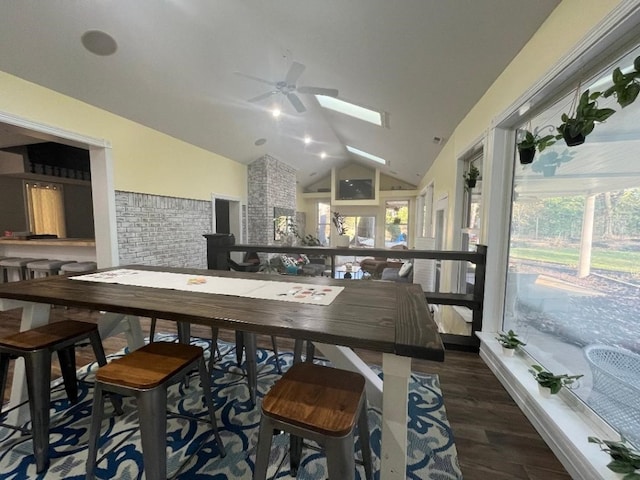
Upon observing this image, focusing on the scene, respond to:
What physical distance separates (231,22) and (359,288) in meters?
3.03

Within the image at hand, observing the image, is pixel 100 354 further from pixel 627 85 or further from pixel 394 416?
pixel 627 85

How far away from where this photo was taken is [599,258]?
1322 mm

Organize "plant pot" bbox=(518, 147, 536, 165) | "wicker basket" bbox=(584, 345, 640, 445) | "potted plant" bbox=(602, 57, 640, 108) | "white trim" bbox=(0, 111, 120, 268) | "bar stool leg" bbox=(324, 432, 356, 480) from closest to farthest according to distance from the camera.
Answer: "bar stool leg" bbox=(324, 432, 356, 480) < "potted plant" bbox=(602, 57, 640, 108) < "wicker basket" bbox=(584, 345, 640, 445) < "plant pot" bbox=(518, 147, 536, 165) < "white trim" bbox=(0, 111, 120, 268)

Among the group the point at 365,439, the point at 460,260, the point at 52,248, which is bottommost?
the point at 365,439

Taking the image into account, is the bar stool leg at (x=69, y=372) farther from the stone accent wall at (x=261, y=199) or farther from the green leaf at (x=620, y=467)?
the stone accent wall at (x=261, y=199)

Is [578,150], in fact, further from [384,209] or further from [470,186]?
[384,209]

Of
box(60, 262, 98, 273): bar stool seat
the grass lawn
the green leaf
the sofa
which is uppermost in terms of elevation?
the grass lawn

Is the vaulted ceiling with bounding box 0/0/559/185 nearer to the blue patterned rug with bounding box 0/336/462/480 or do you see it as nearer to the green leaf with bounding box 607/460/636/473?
the green leaf with bounding box 607/460/636/473

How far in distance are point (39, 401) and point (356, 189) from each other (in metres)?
9.16

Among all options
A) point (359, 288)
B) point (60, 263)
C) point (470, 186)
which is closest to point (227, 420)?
point (359, 288)

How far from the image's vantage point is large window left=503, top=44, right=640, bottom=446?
3.80 ft

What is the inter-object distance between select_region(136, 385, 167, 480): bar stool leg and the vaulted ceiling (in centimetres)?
261

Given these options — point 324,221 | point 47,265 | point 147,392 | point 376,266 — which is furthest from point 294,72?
point 324,221

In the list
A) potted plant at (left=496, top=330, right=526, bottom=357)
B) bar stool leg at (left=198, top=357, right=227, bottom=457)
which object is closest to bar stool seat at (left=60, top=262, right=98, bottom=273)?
bar stool leg at (left=198, top=357, right=227, bottom=457)
